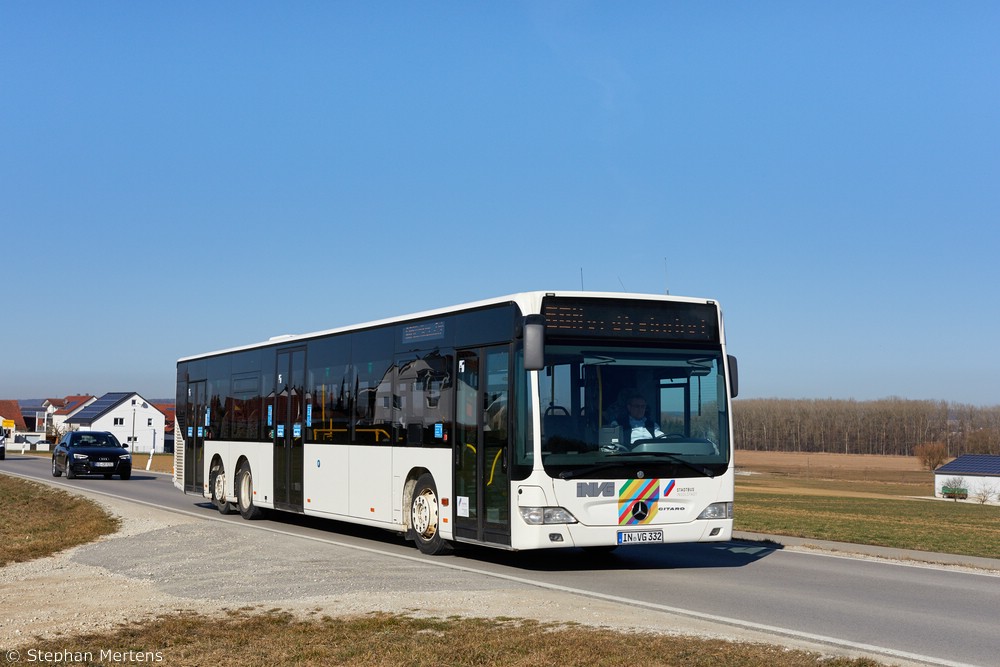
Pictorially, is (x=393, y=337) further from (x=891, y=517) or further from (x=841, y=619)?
(x=891, y=517)

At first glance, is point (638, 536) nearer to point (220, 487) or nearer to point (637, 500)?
point (637, 500)

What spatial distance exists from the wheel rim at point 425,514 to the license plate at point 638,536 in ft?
9.77

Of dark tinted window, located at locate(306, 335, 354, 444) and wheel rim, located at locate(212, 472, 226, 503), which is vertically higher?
dark tinted window, located at locate(306, 335, 354, 444)

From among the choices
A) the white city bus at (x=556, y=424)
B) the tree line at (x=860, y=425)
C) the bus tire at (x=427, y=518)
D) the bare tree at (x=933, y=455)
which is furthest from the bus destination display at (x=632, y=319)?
the tree line at (x=860, y=425)

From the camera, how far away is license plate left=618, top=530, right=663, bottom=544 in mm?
13398

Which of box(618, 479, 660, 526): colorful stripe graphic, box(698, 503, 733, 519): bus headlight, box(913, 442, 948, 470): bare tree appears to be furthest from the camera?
box(913, 442, 948, 470): bare tree

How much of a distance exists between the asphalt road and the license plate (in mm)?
430

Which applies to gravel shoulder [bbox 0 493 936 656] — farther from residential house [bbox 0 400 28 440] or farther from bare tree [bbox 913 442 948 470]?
residential house [bbox 0 400 28 440]

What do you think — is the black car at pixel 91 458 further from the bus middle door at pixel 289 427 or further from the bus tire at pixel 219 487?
the bus middle door at pixel 289 427

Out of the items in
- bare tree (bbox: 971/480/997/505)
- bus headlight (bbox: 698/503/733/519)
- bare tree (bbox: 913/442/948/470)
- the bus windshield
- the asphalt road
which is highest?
the bus windshield

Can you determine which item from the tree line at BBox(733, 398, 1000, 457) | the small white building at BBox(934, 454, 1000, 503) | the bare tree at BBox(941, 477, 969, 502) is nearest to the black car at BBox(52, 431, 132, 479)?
the bare tree at BBox(941, 477, 969, 502)

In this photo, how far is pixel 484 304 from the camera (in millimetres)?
14430

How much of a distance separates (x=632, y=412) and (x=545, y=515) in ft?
5.23

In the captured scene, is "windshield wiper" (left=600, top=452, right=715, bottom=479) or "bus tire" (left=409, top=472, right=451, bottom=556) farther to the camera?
"bus tire" (left=409, top=472, right=451, bottom=556)
